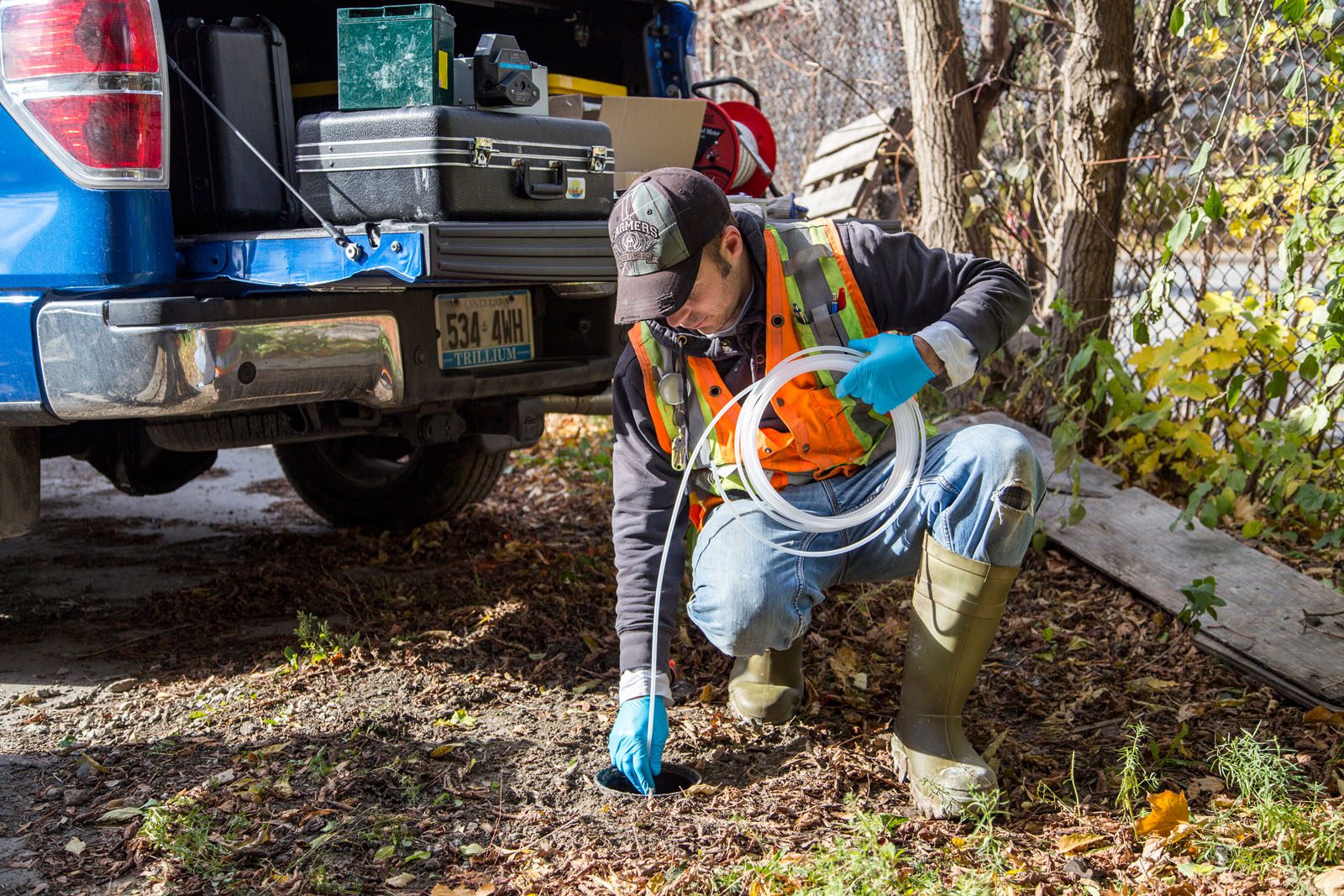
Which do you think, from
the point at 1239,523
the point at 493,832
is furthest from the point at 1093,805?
the point at 1239,523

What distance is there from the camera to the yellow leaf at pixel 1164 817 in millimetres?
2363

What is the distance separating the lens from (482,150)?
2.91 metres

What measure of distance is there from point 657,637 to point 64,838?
4.02 ft

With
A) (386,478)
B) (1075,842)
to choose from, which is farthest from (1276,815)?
(386,478)

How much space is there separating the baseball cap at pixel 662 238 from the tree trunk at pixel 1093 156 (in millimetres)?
2349

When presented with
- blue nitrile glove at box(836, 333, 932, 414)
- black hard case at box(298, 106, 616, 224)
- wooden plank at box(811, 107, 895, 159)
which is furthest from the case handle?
wooden plank at box(811, 107, 895, 159)

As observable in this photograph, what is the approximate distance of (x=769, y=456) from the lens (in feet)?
8.79

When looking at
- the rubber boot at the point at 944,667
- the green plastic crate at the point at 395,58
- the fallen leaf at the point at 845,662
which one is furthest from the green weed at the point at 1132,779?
the green plastic crate at the point at 395,58

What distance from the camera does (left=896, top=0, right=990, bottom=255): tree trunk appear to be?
15.6 ft

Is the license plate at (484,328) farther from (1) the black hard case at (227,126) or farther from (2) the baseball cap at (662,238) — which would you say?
(2) the baseball cap at (662,238)

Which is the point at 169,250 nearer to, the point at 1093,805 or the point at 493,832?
the point at 493,832

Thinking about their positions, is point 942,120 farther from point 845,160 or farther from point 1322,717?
point 1322,717

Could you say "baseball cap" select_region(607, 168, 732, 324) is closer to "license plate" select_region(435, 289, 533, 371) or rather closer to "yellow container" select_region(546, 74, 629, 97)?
"license plate" select_region(435, 289, 533, 371)

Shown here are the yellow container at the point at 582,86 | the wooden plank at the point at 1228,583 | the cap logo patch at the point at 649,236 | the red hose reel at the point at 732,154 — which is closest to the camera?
the cap logo patch at the point at 649,236
